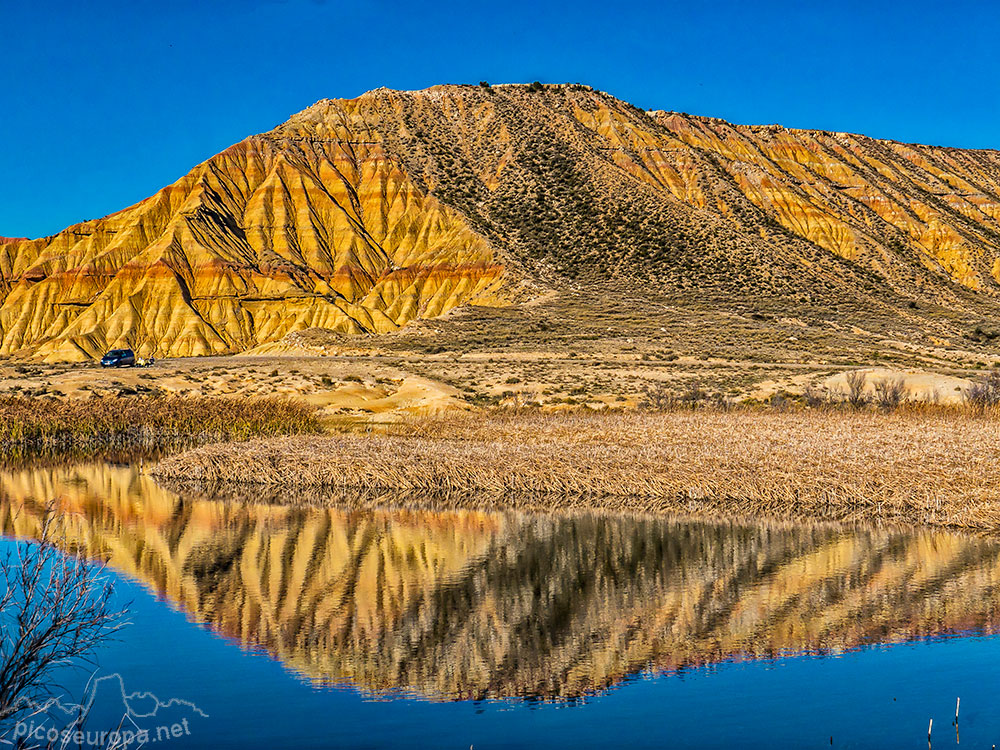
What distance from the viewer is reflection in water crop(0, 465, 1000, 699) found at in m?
13.6

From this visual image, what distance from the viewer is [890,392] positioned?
43.3m

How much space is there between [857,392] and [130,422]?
28.9 meters

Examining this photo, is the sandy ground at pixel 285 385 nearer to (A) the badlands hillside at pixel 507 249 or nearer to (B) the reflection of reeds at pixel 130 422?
(B) the reflection of reeds at pixel 130 422

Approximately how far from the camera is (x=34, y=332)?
345ft

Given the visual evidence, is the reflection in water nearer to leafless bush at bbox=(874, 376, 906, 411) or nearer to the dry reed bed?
the dry reed bed

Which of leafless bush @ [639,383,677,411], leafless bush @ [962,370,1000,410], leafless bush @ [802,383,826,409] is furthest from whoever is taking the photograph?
leafless bush @ [639,383,677,411]

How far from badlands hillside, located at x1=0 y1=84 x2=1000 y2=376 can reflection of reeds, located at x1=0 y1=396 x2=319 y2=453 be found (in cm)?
3620

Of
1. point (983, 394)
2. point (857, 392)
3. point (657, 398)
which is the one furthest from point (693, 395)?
point (983, 394)

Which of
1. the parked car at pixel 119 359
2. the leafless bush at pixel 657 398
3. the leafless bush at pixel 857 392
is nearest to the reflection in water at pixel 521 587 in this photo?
the leafless bush at pixel 657 398

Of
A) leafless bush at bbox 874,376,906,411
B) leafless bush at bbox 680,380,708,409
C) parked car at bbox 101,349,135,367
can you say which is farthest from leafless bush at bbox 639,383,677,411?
parked car at bbox 101,349,135,367

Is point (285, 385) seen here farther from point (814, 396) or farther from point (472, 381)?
point (814, 396)

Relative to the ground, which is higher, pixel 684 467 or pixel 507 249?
pixel 507 249

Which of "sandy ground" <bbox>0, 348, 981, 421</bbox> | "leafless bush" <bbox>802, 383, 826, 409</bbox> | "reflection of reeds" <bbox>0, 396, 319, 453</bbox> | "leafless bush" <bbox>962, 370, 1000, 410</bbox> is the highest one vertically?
"sandy ground" <bbox>0, 348, 981, 421</bbox>

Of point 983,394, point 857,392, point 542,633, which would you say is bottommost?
point 542,633
